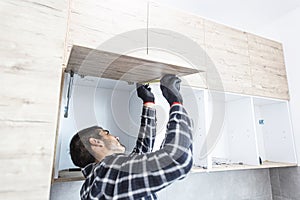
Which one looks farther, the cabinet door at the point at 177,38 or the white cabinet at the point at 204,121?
the cabinet door at the point at 177,38

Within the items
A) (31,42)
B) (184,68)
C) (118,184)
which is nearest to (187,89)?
(184,68)

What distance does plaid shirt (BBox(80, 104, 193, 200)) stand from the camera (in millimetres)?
561

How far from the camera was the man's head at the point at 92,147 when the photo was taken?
797 millimetres

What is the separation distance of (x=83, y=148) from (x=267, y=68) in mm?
1449

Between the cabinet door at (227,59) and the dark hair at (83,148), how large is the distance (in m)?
0.79

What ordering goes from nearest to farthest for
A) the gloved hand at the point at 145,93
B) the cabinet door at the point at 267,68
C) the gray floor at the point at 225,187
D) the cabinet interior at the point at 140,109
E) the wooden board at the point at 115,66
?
1. the wooden board at the point at 115,66
2. the cabinet interior at the point at 140,109
3. the gloved hand at the point at 145,93
4. the gray floor at the point at 225,187
5. the cabinet door at the point at 267,68

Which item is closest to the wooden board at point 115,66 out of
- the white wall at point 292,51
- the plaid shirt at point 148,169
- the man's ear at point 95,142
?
the plaid shirt at point 148,169

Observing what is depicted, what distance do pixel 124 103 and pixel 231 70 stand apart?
0.79 metres

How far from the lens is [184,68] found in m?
0.73

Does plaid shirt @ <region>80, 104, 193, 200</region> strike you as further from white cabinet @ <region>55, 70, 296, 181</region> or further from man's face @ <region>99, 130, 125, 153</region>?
white cabinet @ <region>55, 70, 296, 181</region>

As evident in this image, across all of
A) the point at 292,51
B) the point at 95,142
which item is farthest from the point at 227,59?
the point at 95,142

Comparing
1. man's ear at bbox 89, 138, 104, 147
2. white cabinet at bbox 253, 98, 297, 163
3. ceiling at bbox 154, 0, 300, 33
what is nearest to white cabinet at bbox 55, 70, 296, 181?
white cabinet at bbox 253, 98, 297, 163

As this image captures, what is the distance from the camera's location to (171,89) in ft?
2.28

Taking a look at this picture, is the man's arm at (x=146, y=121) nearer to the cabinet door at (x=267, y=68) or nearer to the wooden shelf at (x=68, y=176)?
the wooden shelf at (x=68, y=176)
